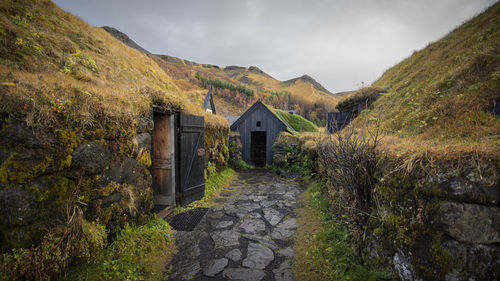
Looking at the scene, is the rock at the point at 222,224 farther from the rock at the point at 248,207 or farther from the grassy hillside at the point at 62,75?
the grassy hillside at the point at 62,75

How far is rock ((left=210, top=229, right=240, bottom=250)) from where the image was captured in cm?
383

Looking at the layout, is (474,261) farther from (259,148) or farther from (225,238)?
(259,148)

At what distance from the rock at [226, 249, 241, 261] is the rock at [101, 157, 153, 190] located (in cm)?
209

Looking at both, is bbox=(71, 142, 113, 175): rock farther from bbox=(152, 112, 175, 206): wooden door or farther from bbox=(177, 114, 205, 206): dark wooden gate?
bbox=(177, 114, 205, 206): dark wooden gate

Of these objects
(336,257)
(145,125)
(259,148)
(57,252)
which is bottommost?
Answer: (336,257)

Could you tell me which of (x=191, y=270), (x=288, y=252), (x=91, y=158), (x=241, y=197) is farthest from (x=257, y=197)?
(x=91, y=158)

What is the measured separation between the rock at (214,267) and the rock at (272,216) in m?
1.71

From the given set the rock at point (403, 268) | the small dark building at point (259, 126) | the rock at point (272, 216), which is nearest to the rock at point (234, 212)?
the rock at point (272, 216)

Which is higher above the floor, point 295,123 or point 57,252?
point 295,123

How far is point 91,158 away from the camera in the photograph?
9.56 ft

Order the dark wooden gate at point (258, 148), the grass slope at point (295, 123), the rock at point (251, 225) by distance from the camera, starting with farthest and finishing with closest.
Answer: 1. the grass slope at point (295, 123)
2. the dark wooden gate at point (258, 148)
3. the rock at point (251, 225)

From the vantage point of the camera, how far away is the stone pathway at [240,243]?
3.08 m

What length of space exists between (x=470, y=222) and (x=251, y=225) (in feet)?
11.9

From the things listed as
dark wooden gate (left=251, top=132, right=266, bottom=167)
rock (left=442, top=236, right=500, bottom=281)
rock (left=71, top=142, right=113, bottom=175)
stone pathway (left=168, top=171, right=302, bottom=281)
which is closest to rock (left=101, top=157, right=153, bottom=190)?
rock (left=71, top=142, right=113, bottom=175)
